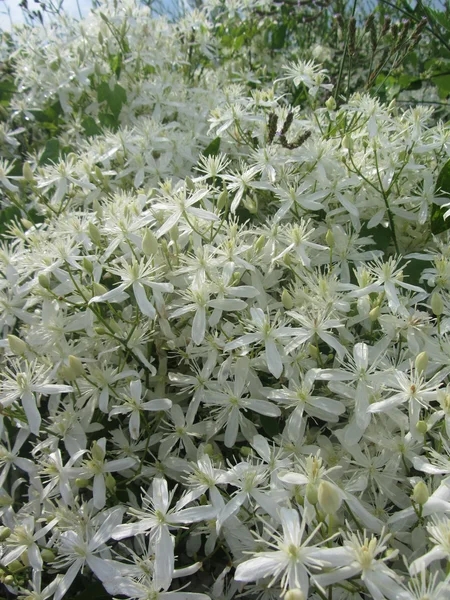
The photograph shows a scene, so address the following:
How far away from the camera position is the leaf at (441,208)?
131 centimetres

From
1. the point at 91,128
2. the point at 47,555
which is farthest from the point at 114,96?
the point at 47,555

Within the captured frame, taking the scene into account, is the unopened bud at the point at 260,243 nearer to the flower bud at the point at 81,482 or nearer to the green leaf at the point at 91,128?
the flower bud at the point at 81,482

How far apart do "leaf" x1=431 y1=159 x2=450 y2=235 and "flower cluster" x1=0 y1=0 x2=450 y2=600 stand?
1cm

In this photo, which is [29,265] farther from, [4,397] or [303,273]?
[303,273]

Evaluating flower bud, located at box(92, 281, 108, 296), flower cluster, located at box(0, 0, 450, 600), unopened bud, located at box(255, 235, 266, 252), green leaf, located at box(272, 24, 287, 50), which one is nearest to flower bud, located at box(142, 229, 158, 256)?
flower cluster, located at box(0, 0, 450, 600)

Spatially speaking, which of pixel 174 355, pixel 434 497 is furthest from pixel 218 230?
pixel 434 497

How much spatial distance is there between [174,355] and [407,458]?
561mm

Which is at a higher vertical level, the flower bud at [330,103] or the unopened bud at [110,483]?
the flower bud at [330,103]

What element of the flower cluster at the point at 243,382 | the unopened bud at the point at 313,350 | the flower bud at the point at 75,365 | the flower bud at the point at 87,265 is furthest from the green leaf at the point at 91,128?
the unopened bud at the point at 313,350

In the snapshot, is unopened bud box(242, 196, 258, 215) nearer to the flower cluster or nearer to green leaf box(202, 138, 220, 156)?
the flower cluster

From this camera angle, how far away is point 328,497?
76 cm

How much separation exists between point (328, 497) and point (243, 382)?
36cm

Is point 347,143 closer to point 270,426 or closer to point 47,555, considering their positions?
point 270,426

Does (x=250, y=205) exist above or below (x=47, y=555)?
above
